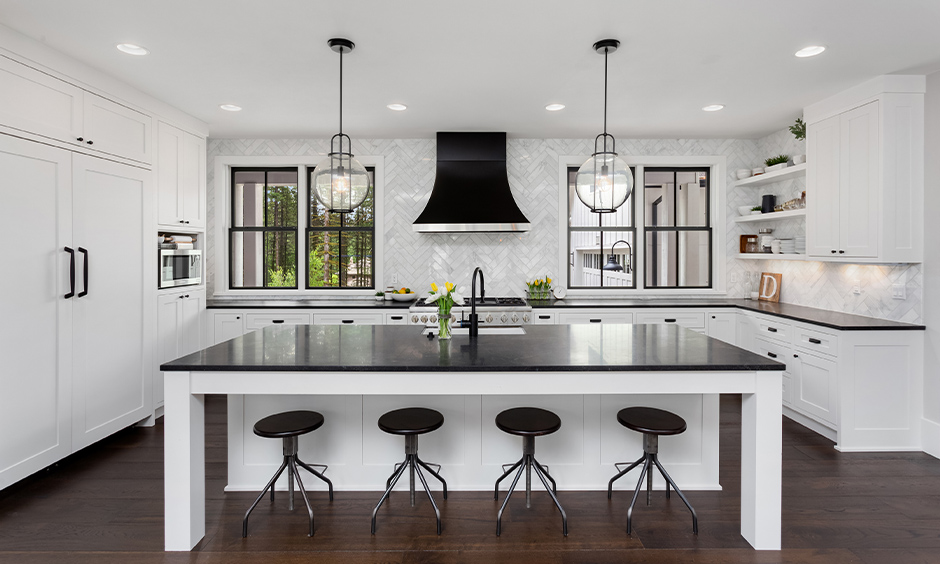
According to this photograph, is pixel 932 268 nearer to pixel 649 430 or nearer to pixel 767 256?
pixel 767 256

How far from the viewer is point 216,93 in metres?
3.95

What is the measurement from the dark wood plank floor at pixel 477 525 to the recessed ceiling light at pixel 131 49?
2.71 metres

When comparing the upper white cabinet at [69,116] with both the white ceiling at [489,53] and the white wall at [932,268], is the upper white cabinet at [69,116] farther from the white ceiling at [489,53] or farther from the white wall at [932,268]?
the white wall at [932,268]

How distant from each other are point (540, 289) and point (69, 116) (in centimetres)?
419

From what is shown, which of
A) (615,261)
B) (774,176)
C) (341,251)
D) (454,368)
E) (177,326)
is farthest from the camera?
(615,261)

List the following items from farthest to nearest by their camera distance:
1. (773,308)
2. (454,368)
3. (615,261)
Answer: (615,261), (773,308), (454,368)

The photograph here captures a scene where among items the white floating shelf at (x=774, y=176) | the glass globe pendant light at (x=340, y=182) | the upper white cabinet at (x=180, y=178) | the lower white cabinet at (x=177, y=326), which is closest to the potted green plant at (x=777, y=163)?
the white floating shelf at (x=774, y=176)

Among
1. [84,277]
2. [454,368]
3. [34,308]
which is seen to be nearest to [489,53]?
[454,368]

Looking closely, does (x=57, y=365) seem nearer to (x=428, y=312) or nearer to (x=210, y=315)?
(x=210, y=315)

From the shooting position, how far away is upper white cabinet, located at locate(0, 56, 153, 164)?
9.38ft

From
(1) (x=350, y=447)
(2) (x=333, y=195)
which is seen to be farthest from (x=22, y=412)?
(2) (x=333, y=195)

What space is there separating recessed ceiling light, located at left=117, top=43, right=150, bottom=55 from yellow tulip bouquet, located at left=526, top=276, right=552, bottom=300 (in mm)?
3862

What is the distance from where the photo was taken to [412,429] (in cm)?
241

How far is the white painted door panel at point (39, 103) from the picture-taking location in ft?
9.27
